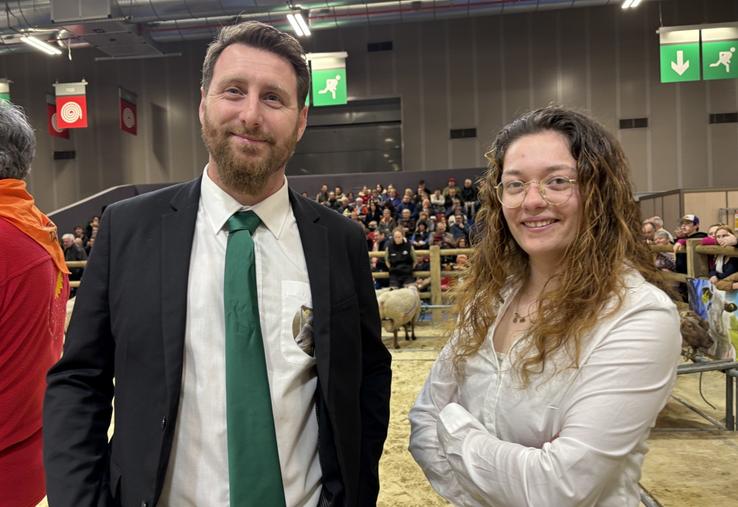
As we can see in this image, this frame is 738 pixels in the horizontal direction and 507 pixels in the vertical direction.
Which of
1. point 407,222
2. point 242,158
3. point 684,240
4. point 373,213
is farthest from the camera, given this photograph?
point 373,213

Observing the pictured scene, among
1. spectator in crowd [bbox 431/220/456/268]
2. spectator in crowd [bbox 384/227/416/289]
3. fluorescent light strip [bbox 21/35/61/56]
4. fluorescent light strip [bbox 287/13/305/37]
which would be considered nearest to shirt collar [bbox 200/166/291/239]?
spectator in crowd [bbox 384/227/416/289]

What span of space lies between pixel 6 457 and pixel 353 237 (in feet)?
3.63

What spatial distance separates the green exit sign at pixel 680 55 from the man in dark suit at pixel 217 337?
11858mm

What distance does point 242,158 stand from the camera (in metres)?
1.30

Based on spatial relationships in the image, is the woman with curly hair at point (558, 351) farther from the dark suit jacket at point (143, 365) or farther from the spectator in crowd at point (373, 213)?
the spectator in crowd at point (373, 213)

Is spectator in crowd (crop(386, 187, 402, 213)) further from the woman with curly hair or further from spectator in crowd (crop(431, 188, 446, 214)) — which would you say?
the woman with curly hair

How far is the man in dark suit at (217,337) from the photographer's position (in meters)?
1.20

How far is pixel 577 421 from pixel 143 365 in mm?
928

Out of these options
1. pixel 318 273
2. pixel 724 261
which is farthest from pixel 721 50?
pixel 318 273

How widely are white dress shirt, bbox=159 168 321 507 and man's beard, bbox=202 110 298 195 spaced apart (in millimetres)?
58

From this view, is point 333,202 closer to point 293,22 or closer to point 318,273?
point 293,22

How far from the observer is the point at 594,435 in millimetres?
1062

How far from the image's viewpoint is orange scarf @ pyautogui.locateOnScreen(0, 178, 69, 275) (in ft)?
4.90

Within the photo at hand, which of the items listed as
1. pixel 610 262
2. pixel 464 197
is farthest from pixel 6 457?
pixel 464 197
